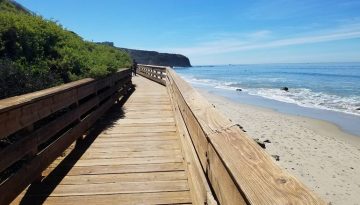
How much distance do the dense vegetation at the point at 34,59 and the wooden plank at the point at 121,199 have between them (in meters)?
2.03

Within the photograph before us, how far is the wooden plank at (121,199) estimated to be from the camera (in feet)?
11.5

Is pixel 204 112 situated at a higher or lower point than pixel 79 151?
higher

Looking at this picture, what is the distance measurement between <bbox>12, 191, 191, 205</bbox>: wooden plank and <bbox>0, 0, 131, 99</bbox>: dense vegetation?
2034 mm

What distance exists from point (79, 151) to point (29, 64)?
1.90 metres

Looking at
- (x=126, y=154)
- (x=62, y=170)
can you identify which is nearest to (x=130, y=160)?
(x=126, y=154)

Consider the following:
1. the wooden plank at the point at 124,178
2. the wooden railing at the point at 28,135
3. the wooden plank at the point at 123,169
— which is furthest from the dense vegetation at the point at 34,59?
the wooden plank at the point at 124,178

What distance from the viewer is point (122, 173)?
4387mm

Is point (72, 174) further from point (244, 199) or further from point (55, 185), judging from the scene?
point (244, 199)

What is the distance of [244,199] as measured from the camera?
1143 millimetres

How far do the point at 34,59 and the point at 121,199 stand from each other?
3805 mm

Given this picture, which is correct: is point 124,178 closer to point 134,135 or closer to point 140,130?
point 134,135

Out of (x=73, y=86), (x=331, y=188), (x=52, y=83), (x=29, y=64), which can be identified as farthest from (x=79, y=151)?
(x=331, y=188)

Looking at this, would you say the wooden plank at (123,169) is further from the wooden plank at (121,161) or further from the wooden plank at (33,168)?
the wooden plank at (33,168)

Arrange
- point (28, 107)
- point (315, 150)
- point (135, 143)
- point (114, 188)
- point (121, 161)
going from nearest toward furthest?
point (28, 107)
point (114, 188)
point (121, 161)
point (135, 143)
point (315, 150)
